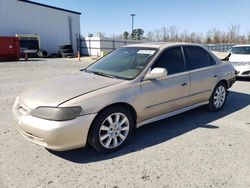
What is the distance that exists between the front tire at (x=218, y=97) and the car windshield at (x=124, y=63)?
192 cm

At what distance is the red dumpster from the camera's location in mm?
21156

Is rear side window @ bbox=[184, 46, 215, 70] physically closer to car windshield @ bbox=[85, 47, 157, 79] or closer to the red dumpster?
car windshield @ bbox=[85, 47, 157, 79]

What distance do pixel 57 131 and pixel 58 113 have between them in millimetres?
225

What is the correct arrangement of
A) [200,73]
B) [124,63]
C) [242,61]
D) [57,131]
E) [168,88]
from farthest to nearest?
[242,61], [200,73], [124,63], [168,88], [57,131]

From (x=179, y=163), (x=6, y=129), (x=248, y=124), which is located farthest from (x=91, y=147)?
(x=248, y=124)

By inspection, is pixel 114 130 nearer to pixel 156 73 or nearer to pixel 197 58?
pixel 156 73

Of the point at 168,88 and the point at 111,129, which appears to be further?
the point at 168,88

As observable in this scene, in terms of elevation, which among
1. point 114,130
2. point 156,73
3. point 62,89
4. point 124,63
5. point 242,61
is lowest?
point 114,130

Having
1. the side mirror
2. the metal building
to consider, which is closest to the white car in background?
the side mirror

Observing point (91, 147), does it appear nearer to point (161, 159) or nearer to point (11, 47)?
point (161, 159)

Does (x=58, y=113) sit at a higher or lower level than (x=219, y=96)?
higher

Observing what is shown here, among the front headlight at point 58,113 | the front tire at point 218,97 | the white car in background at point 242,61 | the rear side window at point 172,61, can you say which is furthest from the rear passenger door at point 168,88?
the white car in background at point 242,61

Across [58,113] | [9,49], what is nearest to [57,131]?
[58,113]

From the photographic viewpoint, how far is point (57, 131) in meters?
3.10
